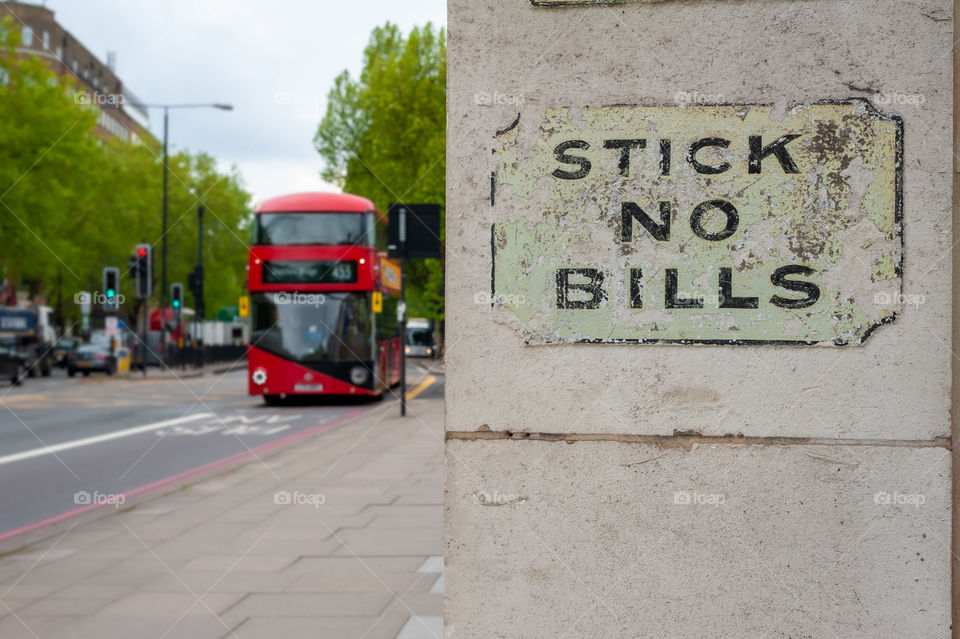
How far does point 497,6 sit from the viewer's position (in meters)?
2.25

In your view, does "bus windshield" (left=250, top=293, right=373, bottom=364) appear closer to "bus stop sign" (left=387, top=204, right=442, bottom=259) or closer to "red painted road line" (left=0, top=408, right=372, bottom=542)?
"red painted road line" (left=0, top=408, right=372, bottom=542)

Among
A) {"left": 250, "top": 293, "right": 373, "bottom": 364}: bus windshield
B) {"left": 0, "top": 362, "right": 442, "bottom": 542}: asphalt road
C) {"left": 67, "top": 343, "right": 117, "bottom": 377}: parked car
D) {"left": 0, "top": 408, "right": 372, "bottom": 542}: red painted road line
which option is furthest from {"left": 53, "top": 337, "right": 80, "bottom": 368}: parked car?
{"left": 0, "top": 408, "right": 372, "bottom": 542}: red painted road line

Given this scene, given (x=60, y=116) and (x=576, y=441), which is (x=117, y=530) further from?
(x=60, y=116)

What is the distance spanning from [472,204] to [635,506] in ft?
2.52

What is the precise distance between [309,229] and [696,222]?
53.3 ft

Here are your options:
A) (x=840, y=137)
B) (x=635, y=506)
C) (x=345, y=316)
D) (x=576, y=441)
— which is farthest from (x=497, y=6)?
(x=345, y=316)

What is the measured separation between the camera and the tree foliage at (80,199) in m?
33.2

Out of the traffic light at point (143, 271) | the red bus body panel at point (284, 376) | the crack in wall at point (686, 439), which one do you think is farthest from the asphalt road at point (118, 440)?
the traffic light at point (143, 271)

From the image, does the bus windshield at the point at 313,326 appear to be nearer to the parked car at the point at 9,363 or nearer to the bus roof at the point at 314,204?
the bus roof at the point at 314,204

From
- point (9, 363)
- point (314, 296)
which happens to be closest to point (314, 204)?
point (314, 296)

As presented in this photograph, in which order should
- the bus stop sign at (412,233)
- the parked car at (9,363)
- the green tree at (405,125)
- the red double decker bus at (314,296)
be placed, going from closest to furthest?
the bus stop sign at (412,233)
the red double decker bus at (314,296)
the parked car at (9,363)
the green tree at (405,125)

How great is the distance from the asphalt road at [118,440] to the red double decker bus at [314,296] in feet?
2.40

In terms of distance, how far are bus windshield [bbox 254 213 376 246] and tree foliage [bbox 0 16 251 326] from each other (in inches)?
289

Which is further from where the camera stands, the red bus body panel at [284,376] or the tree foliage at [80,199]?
the tree foliage at [80,199]
